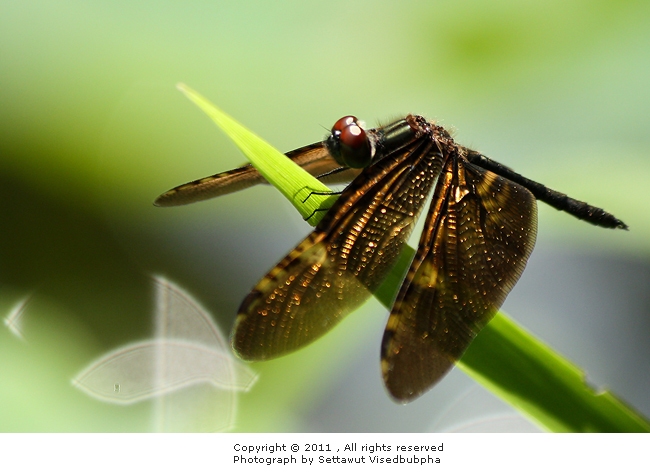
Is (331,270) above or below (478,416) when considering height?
above

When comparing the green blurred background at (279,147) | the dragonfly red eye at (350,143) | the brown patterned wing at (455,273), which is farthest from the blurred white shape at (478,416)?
the dragonfly red eye at (350,143)

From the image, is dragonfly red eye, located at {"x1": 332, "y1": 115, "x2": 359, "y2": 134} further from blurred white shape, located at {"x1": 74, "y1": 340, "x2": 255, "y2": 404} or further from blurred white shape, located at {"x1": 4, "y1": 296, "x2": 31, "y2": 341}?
blurred white shape, located at {"x1": 4, "y1": 296, "x2": 31, "y2": 341}

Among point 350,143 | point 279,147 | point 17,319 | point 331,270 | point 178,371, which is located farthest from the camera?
point 279,147

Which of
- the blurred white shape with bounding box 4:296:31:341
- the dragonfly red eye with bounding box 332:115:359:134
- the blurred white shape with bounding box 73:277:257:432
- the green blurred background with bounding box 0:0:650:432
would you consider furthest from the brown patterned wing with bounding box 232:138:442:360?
the blurred white shape with bounding box 4:296:31:341

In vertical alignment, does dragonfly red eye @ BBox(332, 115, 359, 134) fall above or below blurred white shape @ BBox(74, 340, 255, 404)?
above

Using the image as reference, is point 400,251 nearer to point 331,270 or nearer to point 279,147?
point 331,270

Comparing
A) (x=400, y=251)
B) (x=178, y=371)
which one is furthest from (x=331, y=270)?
(x=178, y=371)

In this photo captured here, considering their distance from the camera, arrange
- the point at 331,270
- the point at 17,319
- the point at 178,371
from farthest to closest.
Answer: the point at 178,371 < the point at 17,319 < the point at 331,270

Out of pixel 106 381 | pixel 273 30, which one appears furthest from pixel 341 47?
pixel 106 381
